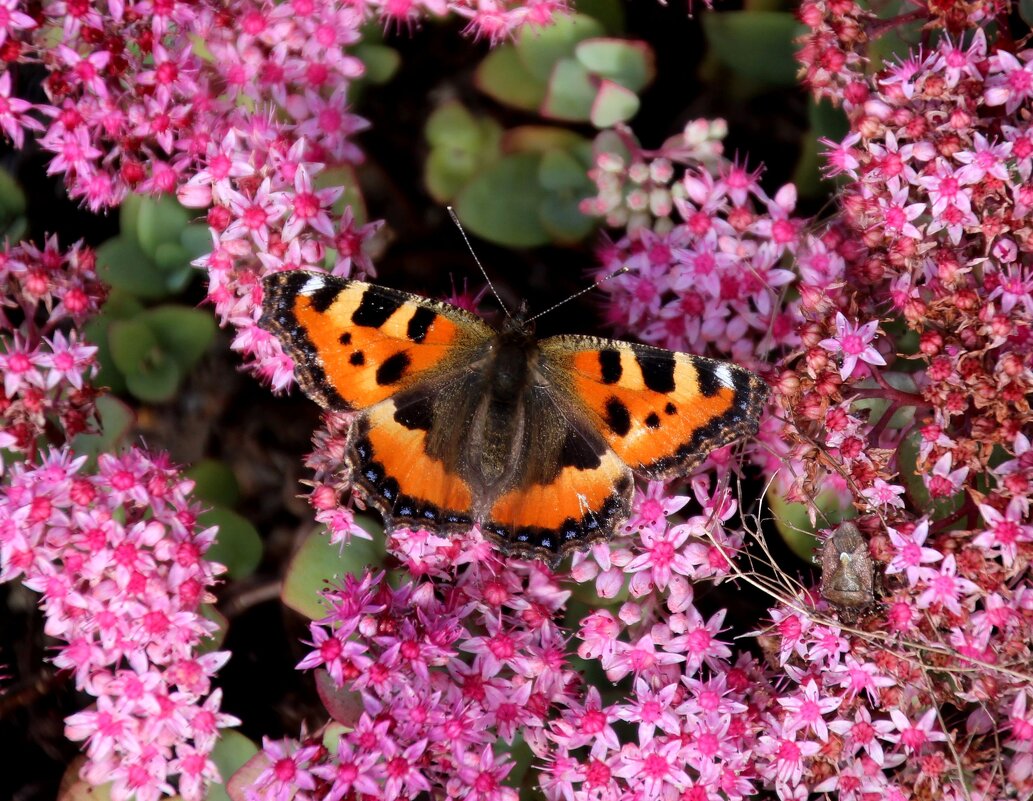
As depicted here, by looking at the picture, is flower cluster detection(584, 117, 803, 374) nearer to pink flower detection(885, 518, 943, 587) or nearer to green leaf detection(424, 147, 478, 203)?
green leaf detection(424, 147, 478, 203)

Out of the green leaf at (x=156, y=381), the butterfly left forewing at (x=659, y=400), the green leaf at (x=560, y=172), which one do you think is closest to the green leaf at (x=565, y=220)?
the green leaf at (x=560, y=172)

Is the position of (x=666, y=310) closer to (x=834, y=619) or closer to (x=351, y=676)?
(x=834, y=619)

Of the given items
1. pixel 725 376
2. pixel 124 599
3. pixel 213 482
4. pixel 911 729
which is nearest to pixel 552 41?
pixel 725 376

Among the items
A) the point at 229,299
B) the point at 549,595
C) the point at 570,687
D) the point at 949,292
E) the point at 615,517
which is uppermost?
the point at 949,292

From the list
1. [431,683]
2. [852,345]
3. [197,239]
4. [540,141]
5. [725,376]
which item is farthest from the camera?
[540,141]

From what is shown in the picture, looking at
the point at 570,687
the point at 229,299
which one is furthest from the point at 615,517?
the point at 229,299

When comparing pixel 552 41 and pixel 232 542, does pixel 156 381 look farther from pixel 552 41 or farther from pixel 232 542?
pixel 552 41
